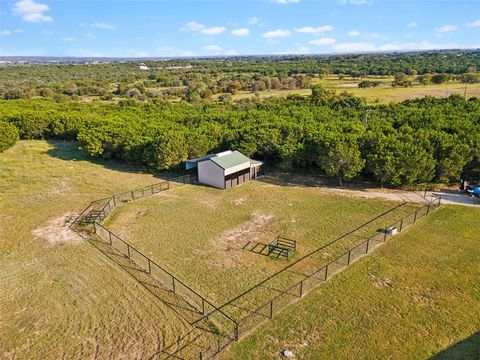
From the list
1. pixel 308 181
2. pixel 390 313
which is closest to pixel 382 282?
pixel 390 313

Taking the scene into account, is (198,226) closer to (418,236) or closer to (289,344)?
(289,344)

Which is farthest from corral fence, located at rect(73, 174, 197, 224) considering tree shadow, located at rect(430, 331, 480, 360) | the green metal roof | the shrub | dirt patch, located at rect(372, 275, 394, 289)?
the shrub

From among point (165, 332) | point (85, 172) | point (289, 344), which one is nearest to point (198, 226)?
point (165, 332)

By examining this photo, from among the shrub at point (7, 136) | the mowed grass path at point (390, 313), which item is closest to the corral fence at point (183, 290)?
the mowed grass path at point (390, 313)

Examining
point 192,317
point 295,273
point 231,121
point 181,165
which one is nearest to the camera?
point 192,317

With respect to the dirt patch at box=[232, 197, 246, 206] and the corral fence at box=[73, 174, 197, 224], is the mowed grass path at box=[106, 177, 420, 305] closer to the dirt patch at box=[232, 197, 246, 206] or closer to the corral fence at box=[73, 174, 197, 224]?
the dirt patch at box=[232, 197, 246, 206]

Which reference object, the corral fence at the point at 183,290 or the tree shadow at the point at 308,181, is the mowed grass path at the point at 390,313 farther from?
the tree shadow at the point at 308,181
